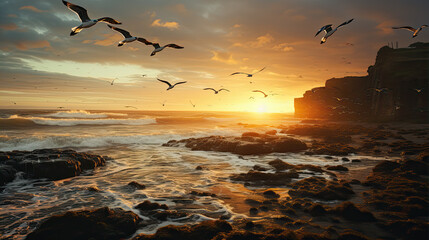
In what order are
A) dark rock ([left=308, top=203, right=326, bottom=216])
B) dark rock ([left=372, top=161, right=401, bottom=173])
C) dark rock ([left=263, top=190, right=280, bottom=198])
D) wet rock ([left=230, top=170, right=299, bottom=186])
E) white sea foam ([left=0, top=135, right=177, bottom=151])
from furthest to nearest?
white sea foam ([left=0, top=135, right=177, bottom=151]), dark rock ([left=372, top=161, right=401, bottom=173]), wet rock ([left=230, top=170, right=299, bottom=186]), dark rock ([left=263, top=190, right=280, bottom=198]), dark rock ([left=308, top=203, right=326, bottom=216])

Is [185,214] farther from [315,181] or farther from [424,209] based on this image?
[424,209]

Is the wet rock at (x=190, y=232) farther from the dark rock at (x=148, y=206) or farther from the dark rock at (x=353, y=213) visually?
the dark rock at (x=353, y=213)

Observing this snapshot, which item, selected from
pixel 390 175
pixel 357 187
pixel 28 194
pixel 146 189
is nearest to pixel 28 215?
pixel 28 194

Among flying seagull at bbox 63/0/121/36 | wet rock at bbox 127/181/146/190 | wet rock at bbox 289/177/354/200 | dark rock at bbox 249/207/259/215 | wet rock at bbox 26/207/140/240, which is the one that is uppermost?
flying seagull at bbox 63/0/121/36

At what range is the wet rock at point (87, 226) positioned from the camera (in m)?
7.14

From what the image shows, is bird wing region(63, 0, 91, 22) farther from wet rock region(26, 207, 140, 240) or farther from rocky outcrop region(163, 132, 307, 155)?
rocky outcrop region(163, 132, 307, 155)

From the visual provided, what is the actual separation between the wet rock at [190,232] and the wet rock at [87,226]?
0.79m

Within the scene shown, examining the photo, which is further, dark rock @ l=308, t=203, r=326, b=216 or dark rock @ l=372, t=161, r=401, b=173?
dark rock @ l=372, t=161, r=401, b=173

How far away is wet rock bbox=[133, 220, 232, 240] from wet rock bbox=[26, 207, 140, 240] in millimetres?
786

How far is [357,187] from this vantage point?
1215 centimetres

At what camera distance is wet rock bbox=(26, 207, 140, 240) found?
7137 millimetres

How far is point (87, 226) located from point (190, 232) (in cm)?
343

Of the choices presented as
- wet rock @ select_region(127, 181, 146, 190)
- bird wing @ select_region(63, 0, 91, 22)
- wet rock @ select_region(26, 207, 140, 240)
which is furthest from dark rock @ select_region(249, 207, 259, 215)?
bird wing @ select_region(63, 0, 91, 22)

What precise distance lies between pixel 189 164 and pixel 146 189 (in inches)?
279
